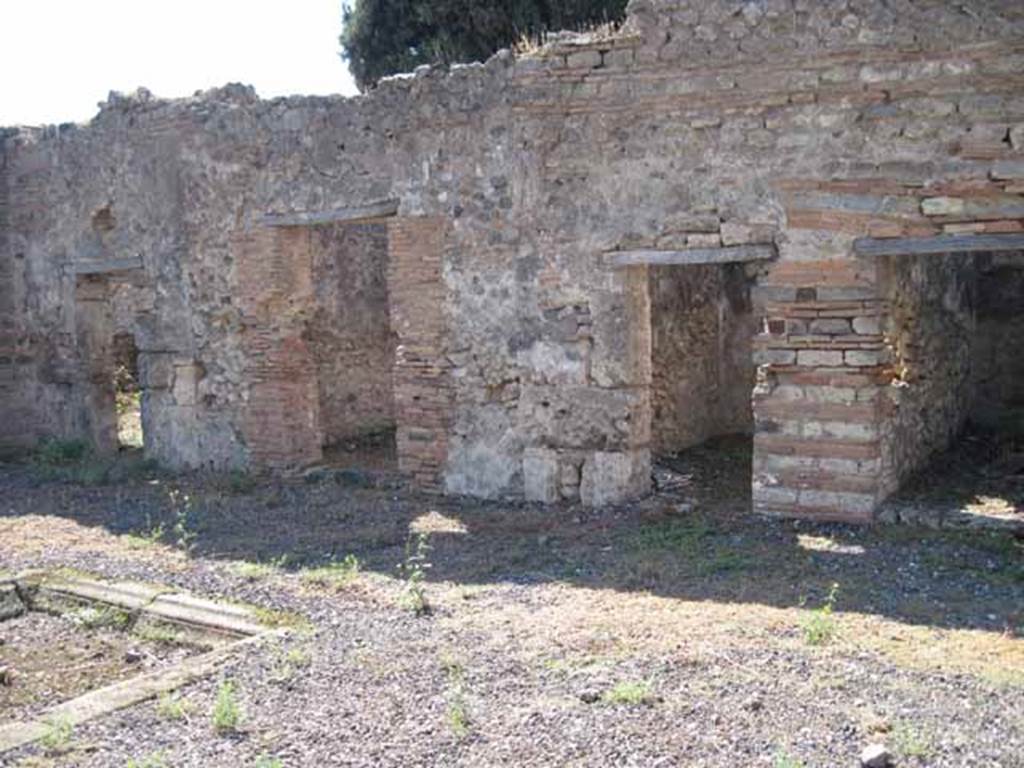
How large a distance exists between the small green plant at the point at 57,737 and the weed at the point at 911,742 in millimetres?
3356

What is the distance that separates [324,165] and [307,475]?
2.92 meters

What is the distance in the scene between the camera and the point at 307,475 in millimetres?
10586

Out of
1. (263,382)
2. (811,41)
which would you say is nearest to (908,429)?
(811,41)

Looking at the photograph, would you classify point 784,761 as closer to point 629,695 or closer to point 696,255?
point 629,695

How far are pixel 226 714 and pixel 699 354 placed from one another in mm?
7755

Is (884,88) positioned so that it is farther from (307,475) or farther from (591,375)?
(307,475)

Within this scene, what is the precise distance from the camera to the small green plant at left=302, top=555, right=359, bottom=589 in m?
7.08

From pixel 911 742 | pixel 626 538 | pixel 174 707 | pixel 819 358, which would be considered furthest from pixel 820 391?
pixel 174 707

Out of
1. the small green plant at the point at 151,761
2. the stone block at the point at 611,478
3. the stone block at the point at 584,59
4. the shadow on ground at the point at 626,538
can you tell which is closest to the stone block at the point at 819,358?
the shadow on ground at the point at 626,538

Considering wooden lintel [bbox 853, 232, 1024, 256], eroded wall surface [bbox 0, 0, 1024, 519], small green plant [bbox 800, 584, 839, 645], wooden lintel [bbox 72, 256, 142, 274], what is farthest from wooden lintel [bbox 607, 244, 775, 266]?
wooden lintel [bbox 72, 256, 142, 274]

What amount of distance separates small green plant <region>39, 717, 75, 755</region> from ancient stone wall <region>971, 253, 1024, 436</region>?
30.8ft

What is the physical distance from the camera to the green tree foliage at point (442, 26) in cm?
1706

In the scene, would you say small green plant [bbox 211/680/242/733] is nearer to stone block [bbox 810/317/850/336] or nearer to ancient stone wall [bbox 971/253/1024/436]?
stone block [bbox 810/317/850/336]

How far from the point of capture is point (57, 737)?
470 cm
